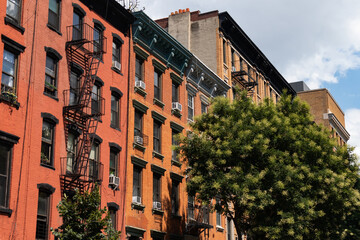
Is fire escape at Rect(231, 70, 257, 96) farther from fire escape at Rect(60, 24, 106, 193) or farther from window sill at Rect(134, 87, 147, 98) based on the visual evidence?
fire escape at Rect(60, 24, 106, 193)

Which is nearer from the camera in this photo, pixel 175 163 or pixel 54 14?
pixel 54 14

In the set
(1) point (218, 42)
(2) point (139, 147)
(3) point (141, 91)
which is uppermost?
(1) point (218, 42)

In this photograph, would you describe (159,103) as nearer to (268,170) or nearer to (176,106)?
(176,106)

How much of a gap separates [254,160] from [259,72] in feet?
79.2

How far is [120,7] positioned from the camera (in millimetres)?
28969

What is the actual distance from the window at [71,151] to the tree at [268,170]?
6.95m

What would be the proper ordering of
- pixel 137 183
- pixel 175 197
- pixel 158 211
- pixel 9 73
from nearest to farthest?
pixel 9 73 < pixel 137 183 < pixel 158 211 < pixel 175 197

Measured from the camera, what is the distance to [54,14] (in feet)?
79.8

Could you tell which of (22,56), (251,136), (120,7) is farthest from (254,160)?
(22,56)

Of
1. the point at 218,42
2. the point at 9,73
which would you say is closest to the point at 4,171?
the point at 9,73

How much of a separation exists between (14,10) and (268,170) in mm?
14691

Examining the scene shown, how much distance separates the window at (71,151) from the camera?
23734 millimetres

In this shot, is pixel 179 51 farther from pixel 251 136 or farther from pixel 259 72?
pixel 259 72

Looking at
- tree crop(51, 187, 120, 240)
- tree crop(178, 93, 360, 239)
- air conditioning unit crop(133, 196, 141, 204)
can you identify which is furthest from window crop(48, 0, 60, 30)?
air conditioning unit crop(133, 196, 141, 204)
